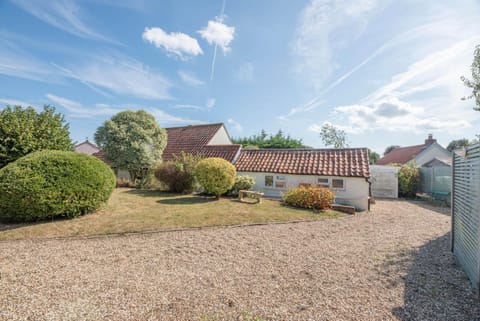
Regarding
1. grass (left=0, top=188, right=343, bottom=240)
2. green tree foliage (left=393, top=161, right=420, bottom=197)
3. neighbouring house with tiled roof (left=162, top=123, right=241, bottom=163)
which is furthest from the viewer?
neighbouring house with tiled roof (left=162, top=123, right=241, bottom=163)

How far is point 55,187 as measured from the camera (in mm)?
6938

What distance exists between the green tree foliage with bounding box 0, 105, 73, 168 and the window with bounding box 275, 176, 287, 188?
39.0 ft

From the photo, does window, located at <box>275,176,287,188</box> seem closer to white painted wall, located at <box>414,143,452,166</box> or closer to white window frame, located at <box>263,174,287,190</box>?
white window frame, located at <box>263,174,287,190</box>

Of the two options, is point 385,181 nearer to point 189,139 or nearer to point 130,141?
point 189,139

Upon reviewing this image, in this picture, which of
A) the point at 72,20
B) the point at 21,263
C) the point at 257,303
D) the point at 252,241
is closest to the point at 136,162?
the point at 72,20

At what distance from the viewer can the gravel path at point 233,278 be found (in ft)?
10.6

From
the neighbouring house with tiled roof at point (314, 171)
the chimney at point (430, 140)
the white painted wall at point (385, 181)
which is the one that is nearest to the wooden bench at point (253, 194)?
the neighbouring house with tiled roof at point (314, 171)

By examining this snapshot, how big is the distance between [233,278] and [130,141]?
49.2ft

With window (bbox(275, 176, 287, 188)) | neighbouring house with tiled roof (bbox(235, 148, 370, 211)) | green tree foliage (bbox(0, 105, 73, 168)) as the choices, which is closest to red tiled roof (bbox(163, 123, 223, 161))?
neighbouring house with tiled roof (bbox(235, 148, 370, 211))

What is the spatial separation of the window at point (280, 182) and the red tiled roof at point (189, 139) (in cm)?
845

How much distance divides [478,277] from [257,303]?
4202 mm

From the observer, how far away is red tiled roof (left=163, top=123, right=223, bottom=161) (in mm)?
19938

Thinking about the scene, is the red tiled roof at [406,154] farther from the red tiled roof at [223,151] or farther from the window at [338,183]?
the red tiled roof at [223,151]

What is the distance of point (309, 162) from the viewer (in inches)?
547
